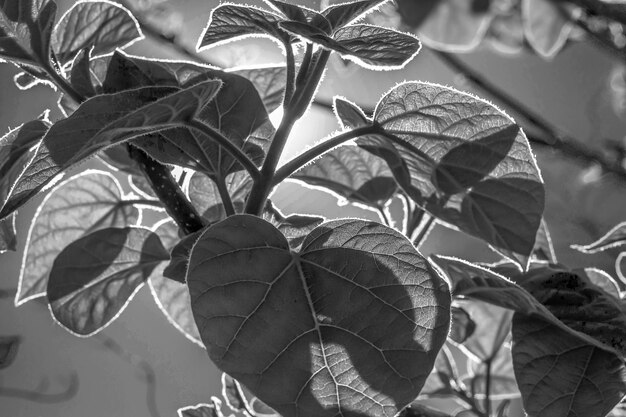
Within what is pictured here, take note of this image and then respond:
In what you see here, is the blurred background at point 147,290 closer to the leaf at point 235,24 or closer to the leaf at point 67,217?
the leaf at point 67,217

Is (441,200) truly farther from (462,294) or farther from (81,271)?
(81,271)

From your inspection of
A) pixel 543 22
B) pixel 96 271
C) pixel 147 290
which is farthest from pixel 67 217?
pixel 147 290

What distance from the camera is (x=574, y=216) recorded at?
1.47 metres

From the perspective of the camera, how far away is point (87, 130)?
0.36 metres

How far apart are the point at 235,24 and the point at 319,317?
168mm

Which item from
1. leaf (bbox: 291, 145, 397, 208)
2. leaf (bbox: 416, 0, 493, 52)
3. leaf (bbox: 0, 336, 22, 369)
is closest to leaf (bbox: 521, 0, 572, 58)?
leaf (bbox: 416, 0, 493, 52)

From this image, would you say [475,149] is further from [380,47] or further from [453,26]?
[453,26]

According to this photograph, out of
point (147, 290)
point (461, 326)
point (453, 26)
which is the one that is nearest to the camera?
point (453, 26)

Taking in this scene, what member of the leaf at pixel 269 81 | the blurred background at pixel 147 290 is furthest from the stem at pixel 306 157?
the blurred background at pixel 147 290

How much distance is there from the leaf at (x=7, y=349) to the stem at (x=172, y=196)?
0.82 ft

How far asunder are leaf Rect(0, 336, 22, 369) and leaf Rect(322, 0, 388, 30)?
0.39 meters

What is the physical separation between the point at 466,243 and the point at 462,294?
4.25 feet

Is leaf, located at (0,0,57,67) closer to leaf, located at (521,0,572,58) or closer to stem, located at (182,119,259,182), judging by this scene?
stem, located at (182,119,259,182)

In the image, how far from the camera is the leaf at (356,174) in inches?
24.4
